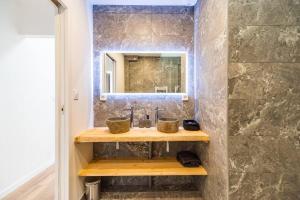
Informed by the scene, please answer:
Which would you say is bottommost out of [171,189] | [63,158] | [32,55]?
[171,189]

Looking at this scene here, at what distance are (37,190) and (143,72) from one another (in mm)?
2154

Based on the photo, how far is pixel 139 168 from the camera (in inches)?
87.4

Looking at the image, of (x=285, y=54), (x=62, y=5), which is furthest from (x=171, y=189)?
(x=62, y=5)

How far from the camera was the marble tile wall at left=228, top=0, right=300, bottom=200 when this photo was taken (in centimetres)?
152

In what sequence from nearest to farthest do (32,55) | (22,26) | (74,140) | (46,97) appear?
(74,140) → (22,26) → (32,55) → (46,97)

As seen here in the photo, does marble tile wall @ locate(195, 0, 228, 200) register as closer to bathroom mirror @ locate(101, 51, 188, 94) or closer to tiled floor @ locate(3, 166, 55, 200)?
bathroom mirror @ locate(101, 51, 188, 94)

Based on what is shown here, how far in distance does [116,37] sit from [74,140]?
1.51 meters

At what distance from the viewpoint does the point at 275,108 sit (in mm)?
1535

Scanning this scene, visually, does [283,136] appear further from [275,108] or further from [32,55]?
[32,55]

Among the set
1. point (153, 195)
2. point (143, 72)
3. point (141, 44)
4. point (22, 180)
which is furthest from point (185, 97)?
point (22, 180)

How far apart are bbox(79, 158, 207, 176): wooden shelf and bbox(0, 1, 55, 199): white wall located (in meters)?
1.19

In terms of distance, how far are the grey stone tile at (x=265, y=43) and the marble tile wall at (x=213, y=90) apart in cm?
9

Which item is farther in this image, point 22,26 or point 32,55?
point 32,55

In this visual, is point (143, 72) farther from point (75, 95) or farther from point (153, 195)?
point (153, 195)
